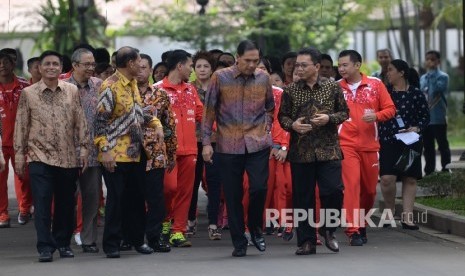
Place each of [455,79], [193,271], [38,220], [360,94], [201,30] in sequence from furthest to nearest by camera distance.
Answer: [455,79]
[201,30]
[360,94]
[38,220]
[193,271]

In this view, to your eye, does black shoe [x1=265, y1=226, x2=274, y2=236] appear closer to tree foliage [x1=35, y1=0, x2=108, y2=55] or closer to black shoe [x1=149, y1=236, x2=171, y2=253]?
black shoe [x1=149, y1=236, x2=171, y2=253]

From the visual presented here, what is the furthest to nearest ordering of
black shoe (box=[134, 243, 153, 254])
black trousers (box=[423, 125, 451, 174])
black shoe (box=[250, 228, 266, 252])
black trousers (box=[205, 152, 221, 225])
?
black trousers (box=[423, 125, 451, 174]) < black trousers (box=[205, 152, 221, 225]) < black shoe (box=[134, 243, 153, 254]) < black shoe (box=[250, 228, 266, 252])

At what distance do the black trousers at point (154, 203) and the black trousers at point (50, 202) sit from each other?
67cm

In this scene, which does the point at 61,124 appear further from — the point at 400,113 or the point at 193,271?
the point at 400,113

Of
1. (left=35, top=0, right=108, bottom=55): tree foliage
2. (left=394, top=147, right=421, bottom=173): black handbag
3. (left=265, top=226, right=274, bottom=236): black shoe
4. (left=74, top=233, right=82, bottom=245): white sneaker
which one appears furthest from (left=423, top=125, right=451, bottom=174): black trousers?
(left=35, top=0, right=108, bottom=55): tree foliage

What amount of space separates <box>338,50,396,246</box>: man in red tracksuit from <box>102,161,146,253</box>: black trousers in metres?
2.09

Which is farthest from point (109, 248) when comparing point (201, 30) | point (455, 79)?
point (455, 79)

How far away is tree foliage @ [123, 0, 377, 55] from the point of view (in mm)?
37312

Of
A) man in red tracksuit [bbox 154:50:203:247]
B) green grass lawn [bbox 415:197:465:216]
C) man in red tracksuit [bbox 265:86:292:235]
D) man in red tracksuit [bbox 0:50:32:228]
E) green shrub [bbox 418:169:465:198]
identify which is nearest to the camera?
man in red tracksuit [bbox 154:50:203:247]

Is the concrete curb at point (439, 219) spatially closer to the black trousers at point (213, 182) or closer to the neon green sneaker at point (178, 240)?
the black trousers at point (213, 182)

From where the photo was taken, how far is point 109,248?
12.8 meters

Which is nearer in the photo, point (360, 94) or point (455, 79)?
point (360, 94)

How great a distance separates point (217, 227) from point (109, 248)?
2.14 metres

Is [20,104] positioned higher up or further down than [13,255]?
higher up
